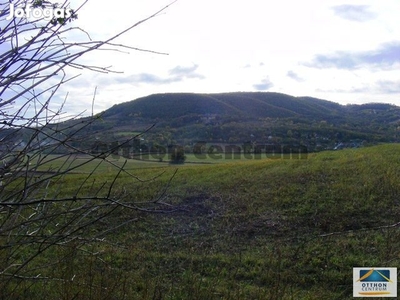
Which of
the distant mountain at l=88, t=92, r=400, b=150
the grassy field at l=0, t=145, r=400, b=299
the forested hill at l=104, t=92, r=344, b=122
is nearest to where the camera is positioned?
the grassy field at l=0, t=145, r=400, b=299

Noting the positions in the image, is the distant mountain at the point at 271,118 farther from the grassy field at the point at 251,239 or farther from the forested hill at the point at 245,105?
the grassy field at the point at 251,239

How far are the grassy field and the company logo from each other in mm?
188

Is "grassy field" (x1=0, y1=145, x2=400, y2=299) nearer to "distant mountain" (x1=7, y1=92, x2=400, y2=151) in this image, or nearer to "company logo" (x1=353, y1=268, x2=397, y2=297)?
"company logo" (x1=353, y1=268, x2=397, y2=297)

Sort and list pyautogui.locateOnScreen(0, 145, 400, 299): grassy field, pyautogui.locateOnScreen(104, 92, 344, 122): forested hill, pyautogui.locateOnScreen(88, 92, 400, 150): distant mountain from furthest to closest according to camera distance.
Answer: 1. pyautogui.locateOnScreen(104, 92, 344, 122): forested hill
2. pyautogui.locateOnScreen(88, 92, 400, 150): distant mountain
3. pyautogui.locateOnScreen(0, 145, 400, 299): grassy field

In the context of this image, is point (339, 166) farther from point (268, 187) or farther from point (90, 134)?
point (90, 134)

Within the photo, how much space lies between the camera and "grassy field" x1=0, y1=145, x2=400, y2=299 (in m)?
3.43

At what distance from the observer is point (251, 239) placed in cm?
783

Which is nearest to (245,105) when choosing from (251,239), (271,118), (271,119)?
(271,118)

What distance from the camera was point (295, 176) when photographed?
12281 mm

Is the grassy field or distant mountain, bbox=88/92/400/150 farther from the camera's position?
distant mountain, bbox=88/92/400/150

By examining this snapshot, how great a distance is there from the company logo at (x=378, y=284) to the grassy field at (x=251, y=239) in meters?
0.19

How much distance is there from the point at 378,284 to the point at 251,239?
436 centimetres

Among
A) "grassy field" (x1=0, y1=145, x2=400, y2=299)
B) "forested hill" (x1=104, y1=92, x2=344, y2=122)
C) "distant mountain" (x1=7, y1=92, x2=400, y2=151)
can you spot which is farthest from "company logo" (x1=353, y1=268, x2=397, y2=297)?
"forested hill" (x1=104, y1=92, x2=344, y2=122)

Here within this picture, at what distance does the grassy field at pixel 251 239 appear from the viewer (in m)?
3.43
